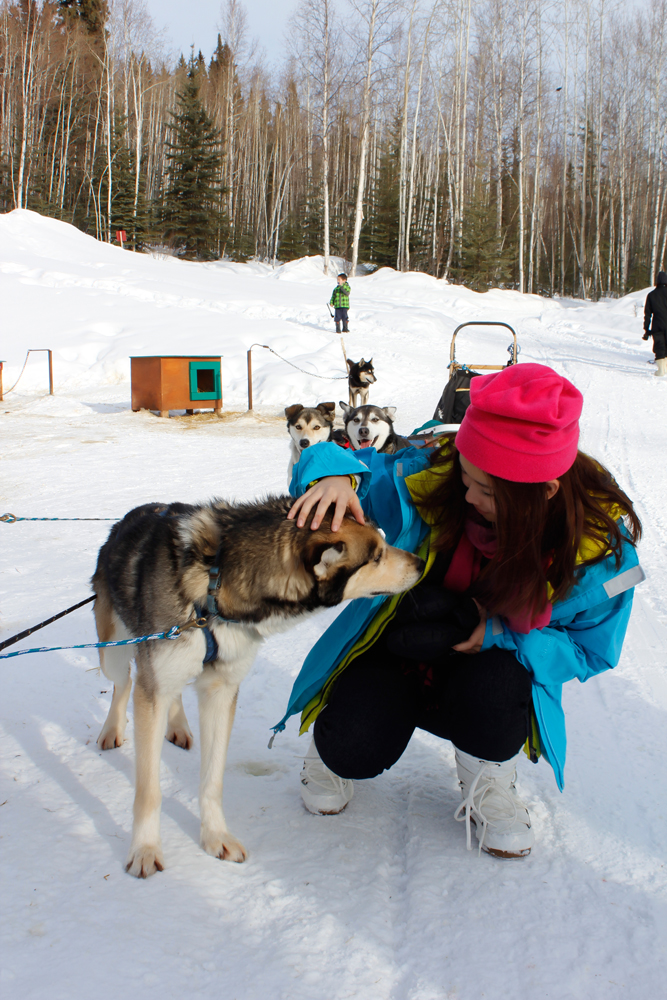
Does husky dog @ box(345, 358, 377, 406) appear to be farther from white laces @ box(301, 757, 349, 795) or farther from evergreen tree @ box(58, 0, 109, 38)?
evergreen tree @ box(58, 0, 109, 38)

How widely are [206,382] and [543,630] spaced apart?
26.5 feet

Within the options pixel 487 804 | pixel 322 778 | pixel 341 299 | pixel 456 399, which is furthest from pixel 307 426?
pixel 341 299

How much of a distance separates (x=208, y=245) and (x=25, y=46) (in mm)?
9045

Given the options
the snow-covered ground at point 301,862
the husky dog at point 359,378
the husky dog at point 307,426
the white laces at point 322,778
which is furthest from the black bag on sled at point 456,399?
the white laces at point 322,778

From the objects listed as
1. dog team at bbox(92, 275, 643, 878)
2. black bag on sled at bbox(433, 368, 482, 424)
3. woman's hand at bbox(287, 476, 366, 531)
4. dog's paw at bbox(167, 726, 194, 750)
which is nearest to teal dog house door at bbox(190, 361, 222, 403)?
black bag on sled at bbox(433, 368, 482, 424)

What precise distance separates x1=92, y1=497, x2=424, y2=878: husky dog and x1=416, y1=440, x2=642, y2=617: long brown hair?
220 millimetres

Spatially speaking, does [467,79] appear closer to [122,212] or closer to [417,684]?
[122,212]

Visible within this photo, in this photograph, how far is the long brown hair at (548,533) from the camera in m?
1.41

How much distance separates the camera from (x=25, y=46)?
23.5 m

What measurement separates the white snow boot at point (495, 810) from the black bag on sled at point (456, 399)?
373 cm

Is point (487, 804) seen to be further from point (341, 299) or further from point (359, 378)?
point (341, 299)

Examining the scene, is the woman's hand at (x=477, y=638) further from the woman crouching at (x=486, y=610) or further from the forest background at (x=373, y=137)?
the forest background at (x=373, y=137)

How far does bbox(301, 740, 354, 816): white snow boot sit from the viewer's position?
160 centimetres

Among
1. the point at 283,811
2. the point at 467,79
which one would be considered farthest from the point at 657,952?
the point at 467,79
